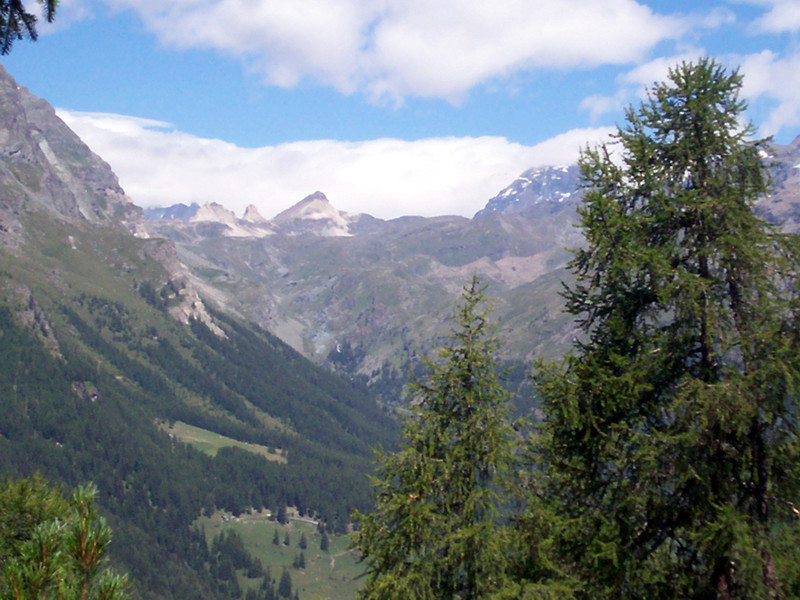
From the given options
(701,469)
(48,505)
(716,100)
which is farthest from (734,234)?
(48,505)

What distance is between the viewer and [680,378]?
43.1ft

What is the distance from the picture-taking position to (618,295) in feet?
46.7

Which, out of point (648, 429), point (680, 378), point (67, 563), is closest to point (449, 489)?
point (648, 429)

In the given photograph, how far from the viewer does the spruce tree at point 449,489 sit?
47.3 feet

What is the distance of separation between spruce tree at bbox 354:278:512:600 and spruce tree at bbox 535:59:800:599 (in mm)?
1523

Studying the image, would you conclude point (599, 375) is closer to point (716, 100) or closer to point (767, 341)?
point (767, 341)

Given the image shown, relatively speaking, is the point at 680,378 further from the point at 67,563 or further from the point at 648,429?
the point at 67,563

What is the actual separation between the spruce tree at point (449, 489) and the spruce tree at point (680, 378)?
1.52m

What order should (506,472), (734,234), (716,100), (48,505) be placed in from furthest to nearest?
(48,505)
(506,472)
(716,100)
(734,234)

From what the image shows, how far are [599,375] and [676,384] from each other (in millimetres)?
1627

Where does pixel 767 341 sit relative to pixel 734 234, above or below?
below

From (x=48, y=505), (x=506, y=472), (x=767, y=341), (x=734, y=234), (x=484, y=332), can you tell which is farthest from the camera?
(x=48, y=505)

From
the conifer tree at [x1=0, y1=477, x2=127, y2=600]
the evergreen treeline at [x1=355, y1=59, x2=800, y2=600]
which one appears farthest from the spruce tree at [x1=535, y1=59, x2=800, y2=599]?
the conifer tree at [x1=0, y1=477, x2=127, y2=600]

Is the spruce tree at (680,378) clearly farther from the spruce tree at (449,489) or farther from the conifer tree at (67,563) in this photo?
the conifer tree at (67,563)
